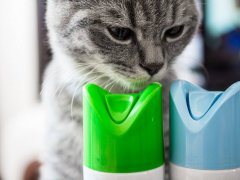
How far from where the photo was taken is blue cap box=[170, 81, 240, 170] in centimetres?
32

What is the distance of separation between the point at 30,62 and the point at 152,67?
3.15ft

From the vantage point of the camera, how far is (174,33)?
1.66 feet

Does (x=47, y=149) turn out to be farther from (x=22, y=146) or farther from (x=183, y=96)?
(x=22, y=146)

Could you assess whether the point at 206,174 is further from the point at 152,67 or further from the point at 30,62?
the point at 30,62

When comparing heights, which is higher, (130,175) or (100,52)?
(100,52)

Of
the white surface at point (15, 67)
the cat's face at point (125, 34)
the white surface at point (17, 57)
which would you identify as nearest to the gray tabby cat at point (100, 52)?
the cat's face at point (125, 34)

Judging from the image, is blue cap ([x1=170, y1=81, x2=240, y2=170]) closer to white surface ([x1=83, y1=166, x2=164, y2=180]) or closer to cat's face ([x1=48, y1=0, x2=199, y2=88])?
white surface ([x1=83, y1=166, x2=164, y2=180])

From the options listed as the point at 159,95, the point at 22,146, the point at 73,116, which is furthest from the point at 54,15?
the point at 22,146

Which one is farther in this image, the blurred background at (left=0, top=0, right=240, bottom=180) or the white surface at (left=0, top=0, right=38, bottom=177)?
the white surface at (left=0, top=0, right=38, bottom=177)

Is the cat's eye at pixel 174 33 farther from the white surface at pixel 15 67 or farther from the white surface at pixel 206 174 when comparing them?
the white surface at pixel 15 67

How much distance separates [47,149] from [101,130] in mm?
284

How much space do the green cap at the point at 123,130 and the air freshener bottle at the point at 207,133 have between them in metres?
0.02

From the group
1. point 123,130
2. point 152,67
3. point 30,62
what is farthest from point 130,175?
point 30,62

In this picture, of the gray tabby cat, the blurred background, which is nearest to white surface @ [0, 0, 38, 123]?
the blurred background
